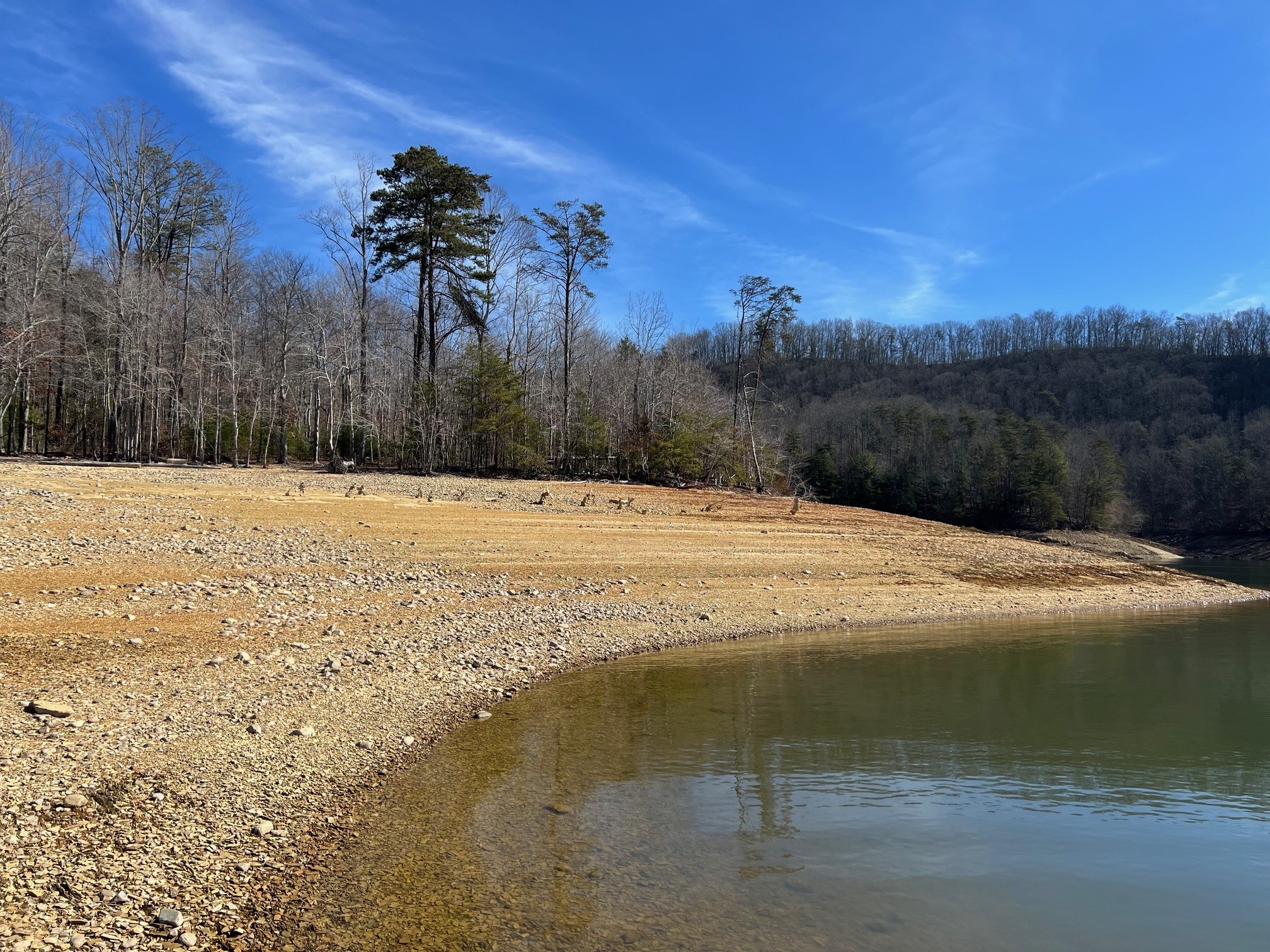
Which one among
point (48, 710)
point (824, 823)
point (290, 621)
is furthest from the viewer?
point (290, 621)

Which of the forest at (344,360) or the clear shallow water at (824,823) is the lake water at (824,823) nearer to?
the clear shallow water at (824,823)

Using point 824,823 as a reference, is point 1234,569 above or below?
below

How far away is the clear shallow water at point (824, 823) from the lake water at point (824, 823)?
0.02 m

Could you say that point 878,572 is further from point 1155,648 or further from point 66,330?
point 66,330

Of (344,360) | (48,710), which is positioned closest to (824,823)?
(48,710)

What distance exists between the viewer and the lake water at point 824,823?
4.68 m

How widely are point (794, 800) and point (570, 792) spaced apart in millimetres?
2059

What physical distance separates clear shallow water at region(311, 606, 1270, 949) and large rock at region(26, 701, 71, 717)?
10.5ft

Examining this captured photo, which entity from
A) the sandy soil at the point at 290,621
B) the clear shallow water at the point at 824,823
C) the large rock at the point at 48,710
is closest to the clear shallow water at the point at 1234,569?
the sandy soil at the point at 290,621

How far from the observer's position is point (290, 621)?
440 inches

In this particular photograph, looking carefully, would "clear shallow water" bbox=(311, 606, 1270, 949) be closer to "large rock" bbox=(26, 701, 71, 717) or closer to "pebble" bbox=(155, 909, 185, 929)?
"pebble" bbox=(155, 909, 185, 929)

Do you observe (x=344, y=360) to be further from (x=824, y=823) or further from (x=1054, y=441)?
(x=1054, y=441)

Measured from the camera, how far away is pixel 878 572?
22281mm

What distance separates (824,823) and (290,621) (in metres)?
8.43
